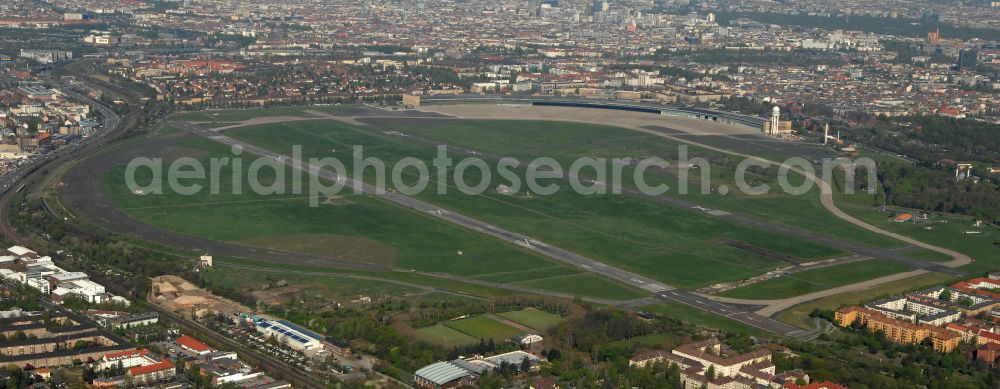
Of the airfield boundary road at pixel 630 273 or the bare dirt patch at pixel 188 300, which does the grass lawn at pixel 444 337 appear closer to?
the bare dirt patch at pixel 188 300

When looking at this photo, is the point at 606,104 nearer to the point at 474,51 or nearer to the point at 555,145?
the point at 555,145

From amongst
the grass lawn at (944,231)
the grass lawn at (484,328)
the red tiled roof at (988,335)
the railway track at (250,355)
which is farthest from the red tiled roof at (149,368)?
the grass lawn at (944,231)

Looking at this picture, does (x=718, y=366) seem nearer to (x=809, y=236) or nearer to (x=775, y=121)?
(x=809, y=236)

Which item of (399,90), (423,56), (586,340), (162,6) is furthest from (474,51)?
(586,340)

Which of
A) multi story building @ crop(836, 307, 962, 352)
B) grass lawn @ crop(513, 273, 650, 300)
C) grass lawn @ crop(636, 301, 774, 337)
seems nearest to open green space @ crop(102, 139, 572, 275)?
grass lawn @ crop(513, 273, 650, 300)

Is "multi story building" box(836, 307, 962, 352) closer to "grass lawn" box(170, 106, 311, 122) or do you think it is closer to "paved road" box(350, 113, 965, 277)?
"paved road" box(350, 113, 965, 277)

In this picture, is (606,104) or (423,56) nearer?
(606,104)
